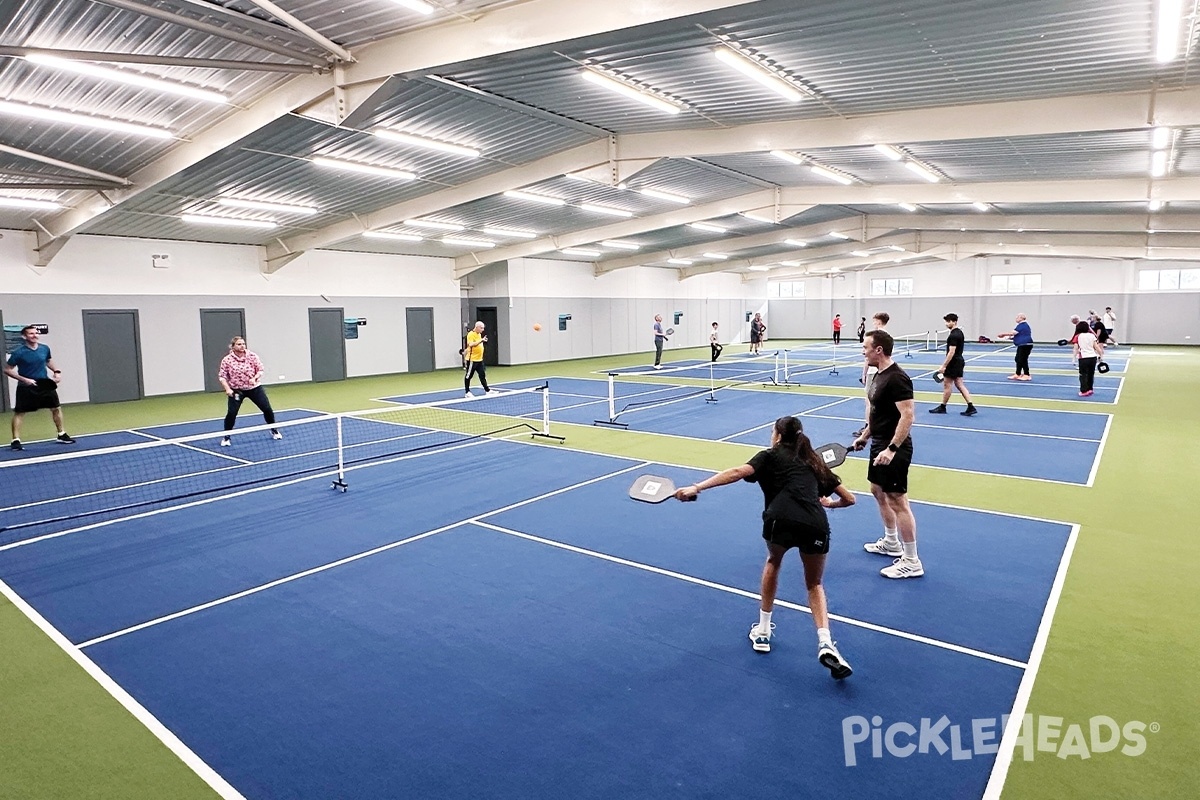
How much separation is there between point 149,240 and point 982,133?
22759mm

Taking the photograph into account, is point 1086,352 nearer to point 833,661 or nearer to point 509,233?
point 833,661

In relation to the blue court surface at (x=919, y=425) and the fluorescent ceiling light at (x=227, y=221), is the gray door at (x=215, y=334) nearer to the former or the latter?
the fluorescent ceiling light at (x=227, y=221)

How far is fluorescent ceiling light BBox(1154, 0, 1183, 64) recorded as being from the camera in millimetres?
8250

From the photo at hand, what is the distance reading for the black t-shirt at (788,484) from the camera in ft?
15.8

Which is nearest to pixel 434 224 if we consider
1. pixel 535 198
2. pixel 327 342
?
pixel 535 198

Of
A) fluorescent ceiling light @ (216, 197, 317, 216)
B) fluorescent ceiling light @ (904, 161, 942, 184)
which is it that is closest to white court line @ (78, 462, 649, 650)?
fluorescent ceiling light @ (904, 161, 942, 184)

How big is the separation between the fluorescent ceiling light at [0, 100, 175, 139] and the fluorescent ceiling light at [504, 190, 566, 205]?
862 cm

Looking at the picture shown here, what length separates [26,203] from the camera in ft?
55.5

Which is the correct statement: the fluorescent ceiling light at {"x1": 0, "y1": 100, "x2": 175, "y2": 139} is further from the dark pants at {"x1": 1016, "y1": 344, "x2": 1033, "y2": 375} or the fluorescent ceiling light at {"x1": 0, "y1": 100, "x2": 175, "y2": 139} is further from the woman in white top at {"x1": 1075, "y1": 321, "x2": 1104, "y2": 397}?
the dark pants at {"x1": 1016, "y1": 344, "x2": 1033, "y2": 375}

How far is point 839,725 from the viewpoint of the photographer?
437cm

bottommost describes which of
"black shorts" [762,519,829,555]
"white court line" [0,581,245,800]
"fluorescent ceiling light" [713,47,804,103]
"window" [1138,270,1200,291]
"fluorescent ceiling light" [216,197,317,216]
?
"white court line" [0,581,245,800]

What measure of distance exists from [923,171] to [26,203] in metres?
22.2

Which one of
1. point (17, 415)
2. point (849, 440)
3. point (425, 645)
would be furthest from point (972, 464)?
point (17, 415)

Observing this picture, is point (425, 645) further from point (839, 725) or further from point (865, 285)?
point (865, 285)
